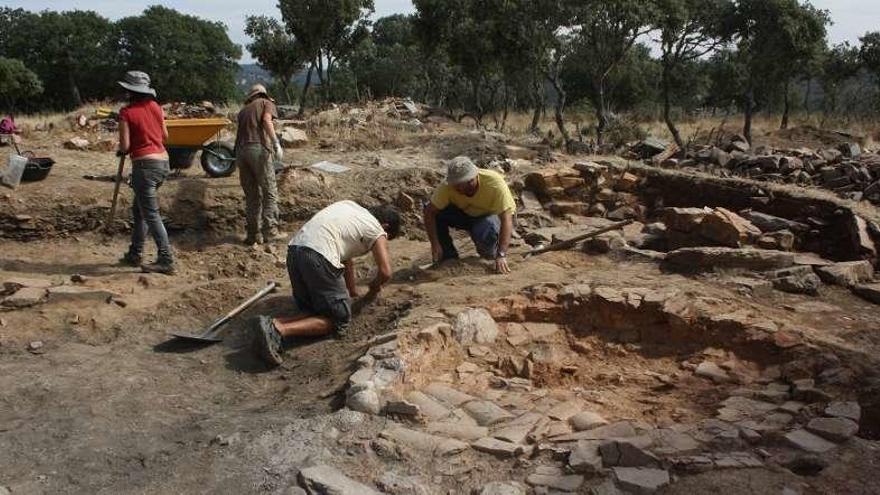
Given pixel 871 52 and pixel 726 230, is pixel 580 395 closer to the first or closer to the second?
pixel 726 230

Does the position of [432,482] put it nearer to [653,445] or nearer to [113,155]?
[653,445]

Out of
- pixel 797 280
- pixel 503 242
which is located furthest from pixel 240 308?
pixel 797 280

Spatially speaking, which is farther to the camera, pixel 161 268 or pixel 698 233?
pixel 698 233

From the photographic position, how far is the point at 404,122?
12.7 metres

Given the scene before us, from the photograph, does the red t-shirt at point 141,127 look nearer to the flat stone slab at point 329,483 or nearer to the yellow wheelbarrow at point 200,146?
Result: the yellow wheelbarrow at point 200,146

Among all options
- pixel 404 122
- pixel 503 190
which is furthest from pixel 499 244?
pixel 404 122

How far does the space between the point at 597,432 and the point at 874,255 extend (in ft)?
14.7

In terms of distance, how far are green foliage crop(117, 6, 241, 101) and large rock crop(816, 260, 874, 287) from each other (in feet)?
112

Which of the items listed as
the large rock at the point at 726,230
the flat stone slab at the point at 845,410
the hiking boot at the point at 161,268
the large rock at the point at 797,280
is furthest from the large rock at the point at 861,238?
the hiking boot at the point at 161,268

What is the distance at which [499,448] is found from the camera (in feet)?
10.9

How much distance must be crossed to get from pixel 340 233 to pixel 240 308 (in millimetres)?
1123

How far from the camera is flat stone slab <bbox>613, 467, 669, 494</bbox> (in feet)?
9.69

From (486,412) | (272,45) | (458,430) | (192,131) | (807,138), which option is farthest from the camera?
(272,45)

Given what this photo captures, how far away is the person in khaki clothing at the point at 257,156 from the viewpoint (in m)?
6.49
